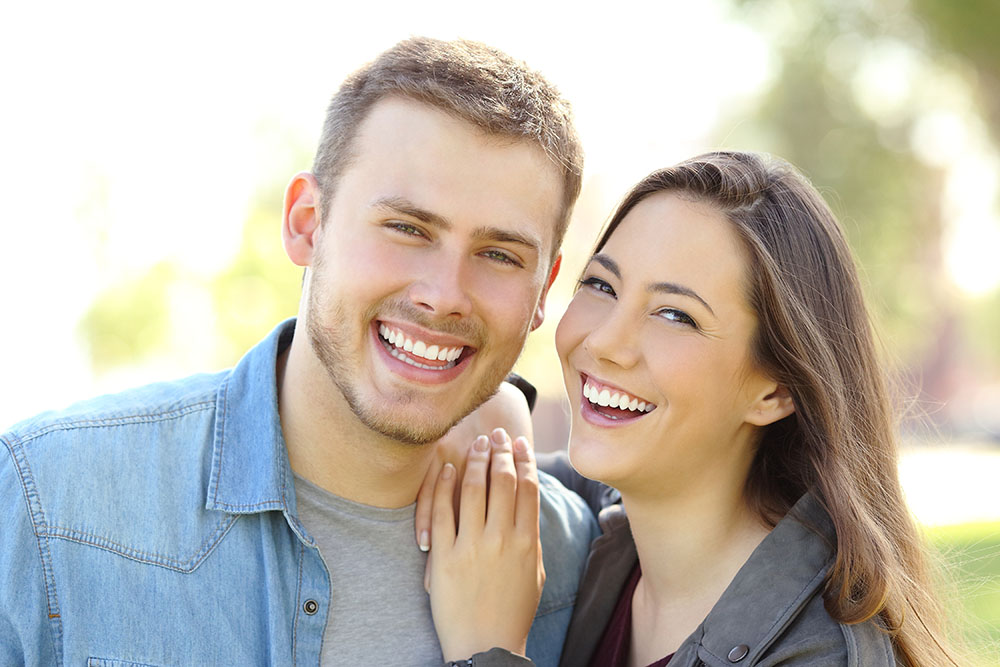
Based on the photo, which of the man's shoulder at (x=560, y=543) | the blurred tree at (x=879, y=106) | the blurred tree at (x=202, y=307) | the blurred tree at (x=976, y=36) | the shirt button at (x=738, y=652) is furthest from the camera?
the blurred tree at (x=202, y=307)

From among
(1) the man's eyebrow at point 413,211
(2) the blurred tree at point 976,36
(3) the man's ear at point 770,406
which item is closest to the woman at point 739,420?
(3) the man's ear at point 770,406

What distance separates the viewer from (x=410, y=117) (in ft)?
8.84

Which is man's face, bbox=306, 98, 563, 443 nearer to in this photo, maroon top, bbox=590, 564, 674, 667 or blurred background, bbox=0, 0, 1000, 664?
maroon top, bbox=590, 564, 674, 667

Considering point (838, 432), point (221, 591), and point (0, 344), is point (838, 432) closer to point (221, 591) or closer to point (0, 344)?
point (221, 591)

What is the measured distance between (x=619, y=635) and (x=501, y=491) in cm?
62

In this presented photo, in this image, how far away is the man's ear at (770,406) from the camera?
2889 mm

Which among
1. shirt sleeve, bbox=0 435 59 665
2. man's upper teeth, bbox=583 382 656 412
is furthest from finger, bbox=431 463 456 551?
shirt sleeve, bbox=0 435 59 665

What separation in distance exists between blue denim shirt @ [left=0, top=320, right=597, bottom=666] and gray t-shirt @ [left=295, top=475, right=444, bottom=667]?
0.07m

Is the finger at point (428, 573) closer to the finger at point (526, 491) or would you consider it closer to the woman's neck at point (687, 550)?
the finger at point (526, 491)

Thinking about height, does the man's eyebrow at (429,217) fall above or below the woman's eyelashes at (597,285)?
above

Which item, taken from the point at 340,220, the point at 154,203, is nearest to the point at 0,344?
the point at 154,203

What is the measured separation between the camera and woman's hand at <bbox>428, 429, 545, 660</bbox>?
107 inches

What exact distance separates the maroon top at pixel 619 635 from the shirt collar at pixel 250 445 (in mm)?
1121

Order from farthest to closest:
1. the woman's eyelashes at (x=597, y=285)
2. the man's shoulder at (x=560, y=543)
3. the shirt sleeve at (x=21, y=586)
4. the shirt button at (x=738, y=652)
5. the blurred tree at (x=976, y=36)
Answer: the blurred tree at (x=976, y=36), the man's shoulder at (x=560, y=543), the woman's eyelashes at (x=597, y=285), the shirt button at (x=738, y=652), the shirt sleeve at (x=21, y=586)
